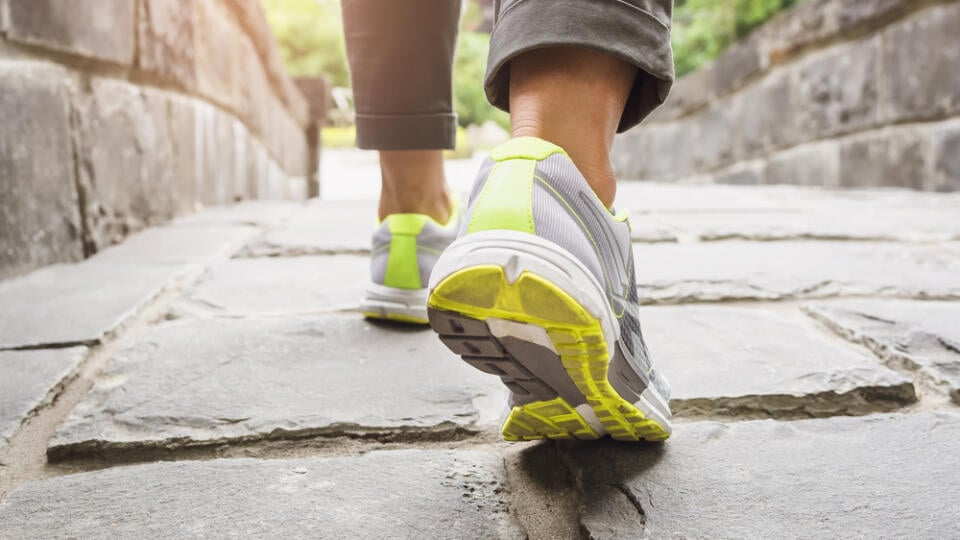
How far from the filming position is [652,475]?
694 mm

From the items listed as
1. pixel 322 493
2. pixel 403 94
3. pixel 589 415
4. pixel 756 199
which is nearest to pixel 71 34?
pixel 403 94

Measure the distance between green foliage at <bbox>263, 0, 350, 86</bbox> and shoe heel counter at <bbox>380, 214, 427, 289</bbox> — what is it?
16988 mm

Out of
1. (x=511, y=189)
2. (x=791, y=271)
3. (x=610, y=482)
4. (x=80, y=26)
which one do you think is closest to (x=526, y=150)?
(x=511, y=189)

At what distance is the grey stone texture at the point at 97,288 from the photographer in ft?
3.76

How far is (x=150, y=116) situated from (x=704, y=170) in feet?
15.4

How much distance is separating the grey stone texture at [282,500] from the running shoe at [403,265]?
0.45m

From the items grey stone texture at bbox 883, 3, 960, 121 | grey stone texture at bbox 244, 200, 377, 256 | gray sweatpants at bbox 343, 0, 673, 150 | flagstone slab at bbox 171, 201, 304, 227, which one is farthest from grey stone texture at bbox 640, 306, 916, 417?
grey stone texture at bbox 883, 3, 960, 121

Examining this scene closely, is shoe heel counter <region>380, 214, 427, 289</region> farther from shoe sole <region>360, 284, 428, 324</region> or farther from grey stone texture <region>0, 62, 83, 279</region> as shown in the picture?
grey stone texture <region>0, 62, 83, 279</region>

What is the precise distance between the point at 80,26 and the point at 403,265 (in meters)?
1.09

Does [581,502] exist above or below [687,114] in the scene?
below

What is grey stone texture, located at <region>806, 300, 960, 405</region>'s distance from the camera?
949mm

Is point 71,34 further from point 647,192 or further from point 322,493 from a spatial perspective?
point 647,192

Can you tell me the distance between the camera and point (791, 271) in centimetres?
155

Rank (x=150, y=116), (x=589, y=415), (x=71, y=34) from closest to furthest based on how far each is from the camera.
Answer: (x=589, y=415) < (x=71, y=34) < (x=150, y=116)
